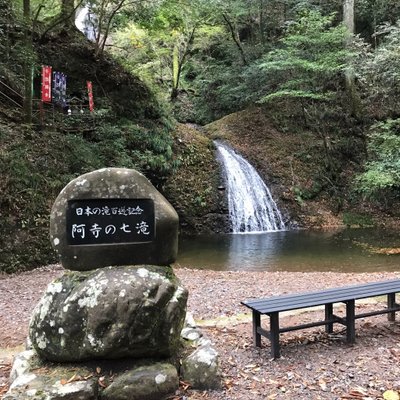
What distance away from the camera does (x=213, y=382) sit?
340 cm

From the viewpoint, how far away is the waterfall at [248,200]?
15781mm

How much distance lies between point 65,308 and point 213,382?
1.34 metres

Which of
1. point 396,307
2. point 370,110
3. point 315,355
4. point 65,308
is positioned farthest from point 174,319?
point 370,110

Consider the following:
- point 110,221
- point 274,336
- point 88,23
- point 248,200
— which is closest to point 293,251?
point 248,200

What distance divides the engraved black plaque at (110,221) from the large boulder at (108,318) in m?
0.29

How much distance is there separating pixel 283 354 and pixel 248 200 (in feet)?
40.8

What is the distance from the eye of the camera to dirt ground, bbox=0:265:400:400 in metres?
3.36

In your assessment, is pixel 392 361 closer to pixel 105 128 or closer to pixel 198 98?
pixel 105 128

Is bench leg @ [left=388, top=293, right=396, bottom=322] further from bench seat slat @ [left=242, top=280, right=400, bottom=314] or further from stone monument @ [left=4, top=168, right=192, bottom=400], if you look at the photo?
stone monument @ [left=4, top=168, right=192, bottom=400]

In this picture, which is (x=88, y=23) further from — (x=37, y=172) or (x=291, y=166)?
(x=291, y=166)

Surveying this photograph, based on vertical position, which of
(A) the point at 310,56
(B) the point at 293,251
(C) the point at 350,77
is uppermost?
Answer: (A) the point at 310,56

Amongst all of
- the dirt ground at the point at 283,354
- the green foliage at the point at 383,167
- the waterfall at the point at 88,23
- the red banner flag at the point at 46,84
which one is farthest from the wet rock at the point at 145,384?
the waterfall at the point at 88,23

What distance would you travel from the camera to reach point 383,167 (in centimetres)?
1541

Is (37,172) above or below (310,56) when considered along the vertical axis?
below
